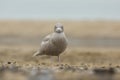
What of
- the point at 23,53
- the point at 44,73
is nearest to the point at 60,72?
the point at 44,73

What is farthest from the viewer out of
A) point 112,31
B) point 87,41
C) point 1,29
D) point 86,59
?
point 1,29

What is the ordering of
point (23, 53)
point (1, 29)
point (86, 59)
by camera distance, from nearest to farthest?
point (86, 59)
point (23, 53)
point (1, 29)

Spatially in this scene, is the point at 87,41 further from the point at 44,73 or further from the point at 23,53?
the point at 44,73

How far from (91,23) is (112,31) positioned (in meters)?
4.10

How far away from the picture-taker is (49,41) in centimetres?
2053

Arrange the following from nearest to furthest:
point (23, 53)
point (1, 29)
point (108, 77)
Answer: point (108, 77)
point (23, 53)
point (1, 29)

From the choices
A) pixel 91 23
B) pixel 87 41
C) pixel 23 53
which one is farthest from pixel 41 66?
pixel 91 23

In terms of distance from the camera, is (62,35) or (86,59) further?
(86,59)

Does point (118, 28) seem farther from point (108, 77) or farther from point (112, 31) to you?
point (108, 77)

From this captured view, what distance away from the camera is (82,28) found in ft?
149

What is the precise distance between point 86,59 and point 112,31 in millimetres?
19160

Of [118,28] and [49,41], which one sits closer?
[49,41]

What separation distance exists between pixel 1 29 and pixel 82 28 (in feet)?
17.5

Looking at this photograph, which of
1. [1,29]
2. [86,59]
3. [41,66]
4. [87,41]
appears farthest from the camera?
[1,29]
